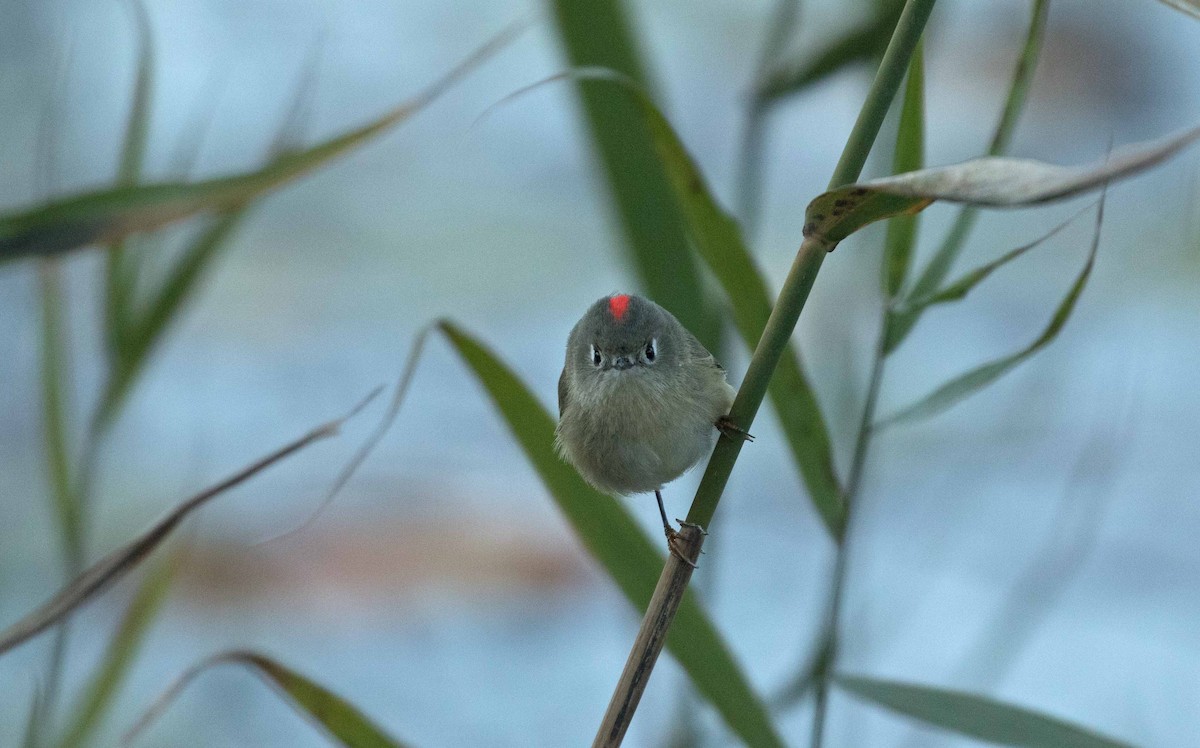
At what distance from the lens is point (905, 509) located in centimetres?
352

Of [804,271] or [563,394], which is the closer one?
[804,271]

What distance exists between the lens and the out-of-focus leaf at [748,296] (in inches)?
33.2

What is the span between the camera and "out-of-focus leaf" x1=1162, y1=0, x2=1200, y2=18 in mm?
631

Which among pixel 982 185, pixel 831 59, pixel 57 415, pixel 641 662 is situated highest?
pixel 831 59

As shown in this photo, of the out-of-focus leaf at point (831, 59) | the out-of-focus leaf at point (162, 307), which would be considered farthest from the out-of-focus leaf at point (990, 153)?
the out-of-focus leaf at point (162, 307)

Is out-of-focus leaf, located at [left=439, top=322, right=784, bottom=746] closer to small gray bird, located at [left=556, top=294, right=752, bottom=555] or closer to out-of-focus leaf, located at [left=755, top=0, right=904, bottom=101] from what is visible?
small gray bird, located at [left=556, top=294, right=752, bottom=555]

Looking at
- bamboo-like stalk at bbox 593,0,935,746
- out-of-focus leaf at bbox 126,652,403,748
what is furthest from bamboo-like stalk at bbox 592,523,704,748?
out-of-focus leaf at bbox 126,652,403,748

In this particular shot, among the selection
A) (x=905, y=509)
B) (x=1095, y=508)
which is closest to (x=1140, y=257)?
(x=905, y=509)

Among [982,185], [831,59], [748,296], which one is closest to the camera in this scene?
[982,185]

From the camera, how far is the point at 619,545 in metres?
0.91

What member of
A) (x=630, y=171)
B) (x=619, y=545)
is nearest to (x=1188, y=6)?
(x=630, y=171)

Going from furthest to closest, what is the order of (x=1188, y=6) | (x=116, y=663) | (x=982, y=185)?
(x=116, y=663)
(x=1188, y=6)
(x=982, y=185)

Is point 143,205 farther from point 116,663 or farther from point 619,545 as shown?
point 116,663

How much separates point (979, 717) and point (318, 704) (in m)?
0.49
